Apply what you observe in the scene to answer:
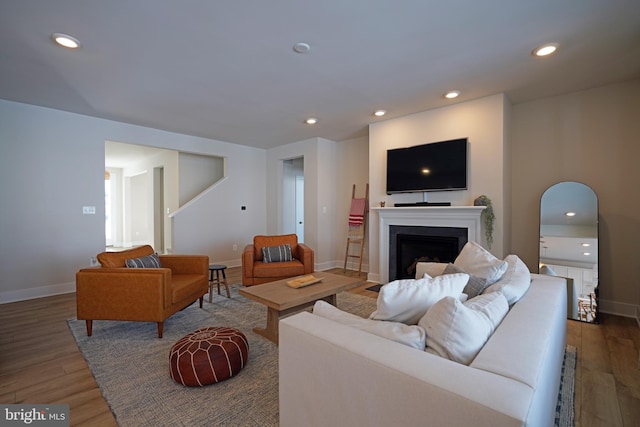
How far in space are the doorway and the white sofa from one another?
5286 millimetres

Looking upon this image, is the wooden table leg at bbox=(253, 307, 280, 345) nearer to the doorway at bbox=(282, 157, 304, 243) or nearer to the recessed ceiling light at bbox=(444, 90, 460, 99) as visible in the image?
the recessed ceiling light at bbox=(444, 90, 460, 99)

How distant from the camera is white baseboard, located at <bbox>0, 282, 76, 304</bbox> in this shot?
3.78m

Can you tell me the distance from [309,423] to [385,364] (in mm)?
503

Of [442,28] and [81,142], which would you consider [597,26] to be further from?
[81,142]

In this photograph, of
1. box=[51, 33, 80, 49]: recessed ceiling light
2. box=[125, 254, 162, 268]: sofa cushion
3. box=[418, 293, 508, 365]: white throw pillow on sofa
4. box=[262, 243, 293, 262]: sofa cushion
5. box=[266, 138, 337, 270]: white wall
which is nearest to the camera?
box=[418, 293, 508, 365]: white throw pillow on sofa

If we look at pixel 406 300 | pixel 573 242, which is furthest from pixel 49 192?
pixel 573 242

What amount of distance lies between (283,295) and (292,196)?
14.7 ft

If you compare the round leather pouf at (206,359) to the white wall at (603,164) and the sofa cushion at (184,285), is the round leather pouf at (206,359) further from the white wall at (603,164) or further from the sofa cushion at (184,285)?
the white wall at (603,164)

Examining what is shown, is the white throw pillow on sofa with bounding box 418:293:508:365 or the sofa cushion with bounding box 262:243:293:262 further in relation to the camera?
the sofa cushion with bounding box 262:243:293:262

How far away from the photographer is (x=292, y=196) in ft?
22.3

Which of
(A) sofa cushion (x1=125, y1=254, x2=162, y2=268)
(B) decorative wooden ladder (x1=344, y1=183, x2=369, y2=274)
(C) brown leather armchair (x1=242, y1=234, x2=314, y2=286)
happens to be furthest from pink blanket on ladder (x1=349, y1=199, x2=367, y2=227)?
(A) sofa cushion (x1=125, y1=254, x2=162, y2=268)

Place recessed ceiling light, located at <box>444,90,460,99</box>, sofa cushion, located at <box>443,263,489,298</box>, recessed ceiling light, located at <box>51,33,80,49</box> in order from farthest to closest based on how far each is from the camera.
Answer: recessed ceiling light, located at <box>444,90,460,99</box>, recessed ceiling light, located at <box>51,33,80,49</box>, sofa cushion, located at <box>443,263,489,298</box>

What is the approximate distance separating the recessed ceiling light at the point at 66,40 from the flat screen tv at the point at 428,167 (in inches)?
146

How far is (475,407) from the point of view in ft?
2.39
